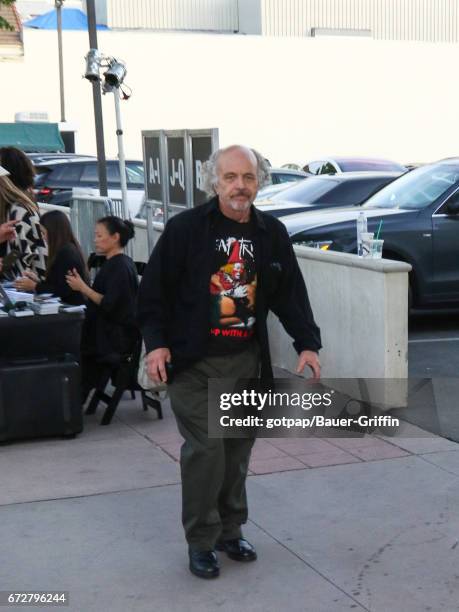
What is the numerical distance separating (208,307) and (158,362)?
0.31m

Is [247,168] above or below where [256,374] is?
above

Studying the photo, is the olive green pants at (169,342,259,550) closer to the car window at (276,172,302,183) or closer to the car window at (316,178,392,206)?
the car window at (316,178,392,206)

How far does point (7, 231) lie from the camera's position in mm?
7328

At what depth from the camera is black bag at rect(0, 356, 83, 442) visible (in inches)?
261

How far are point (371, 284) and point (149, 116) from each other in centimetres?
3232

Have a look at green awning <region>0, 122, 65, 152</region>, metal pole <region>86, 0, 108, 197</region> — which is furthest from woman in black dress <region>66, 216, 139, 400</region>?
green awning <region>0, 122, 65, 152</region>

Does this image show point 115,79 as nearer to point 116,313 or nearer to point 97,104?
point 97,104

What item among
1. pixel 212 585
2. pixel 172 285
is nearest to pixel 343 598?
pixel 212 585

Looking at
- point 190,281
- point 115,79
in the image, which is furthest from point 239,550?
point 115,79

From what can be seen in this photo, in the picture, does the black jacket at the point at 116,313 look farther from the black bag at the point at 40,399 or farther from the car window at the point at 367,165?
the car window at the point at 367,165

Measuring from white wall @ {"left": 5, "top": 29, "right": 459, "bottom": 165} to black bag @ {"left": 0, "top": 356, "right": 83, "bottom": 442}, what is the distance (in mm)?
30741

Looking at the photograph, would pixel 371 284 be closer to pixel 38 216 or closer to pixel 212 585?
pixel 38 216

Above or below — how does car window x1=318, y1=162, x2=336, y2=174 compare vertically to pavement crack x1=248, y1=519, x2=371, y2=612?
above

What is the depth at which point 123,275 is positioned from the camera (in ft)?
24.3
